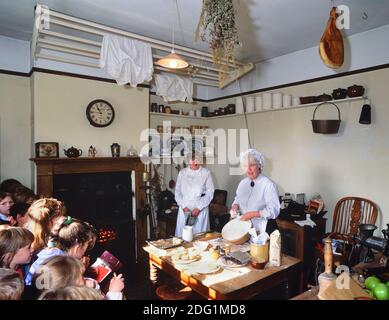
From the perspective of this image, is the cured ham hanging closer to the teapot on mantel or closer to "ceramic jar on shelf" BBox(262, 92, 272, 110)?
"ceramic jar on shelf" BBox(262, 92, 272, 110)

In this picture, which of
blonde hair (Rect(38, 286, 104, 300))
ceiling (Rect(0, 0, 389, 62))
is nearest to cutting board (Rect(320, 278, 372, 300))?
blonde hair (Rect(38, 286, 104, 300))

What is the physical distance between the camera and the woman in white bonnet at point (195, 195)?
11.1 feet

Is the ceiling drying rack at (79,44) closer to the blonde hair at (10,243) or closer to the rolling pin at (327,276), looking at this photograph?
the rolling pin at (327,276)

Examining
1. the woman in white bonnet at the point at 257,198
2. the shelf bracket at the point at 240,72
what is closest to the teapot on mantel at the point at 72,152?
the woman in white bonnet at the point at 257,198

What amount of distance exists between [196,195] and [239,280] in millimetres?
1898

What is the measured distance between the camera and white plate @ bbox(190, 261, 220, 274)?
65.2 inches

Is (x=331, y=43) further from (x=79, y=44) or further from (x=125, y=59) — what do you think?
(x=79, y=44)

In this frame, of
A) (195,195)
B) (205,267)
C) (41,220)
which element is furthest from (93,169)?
(205,267)

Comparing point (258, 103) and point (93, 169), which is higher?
point (258, 103)

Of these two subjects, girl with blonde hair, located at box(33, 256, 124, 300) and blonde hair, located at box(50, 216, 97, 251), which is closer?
girl with blonde hair, located at box(33, 256, 124, 300)

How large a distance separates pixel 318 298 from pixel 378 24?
9.40 feet

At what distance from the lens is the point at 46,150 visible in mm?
3070

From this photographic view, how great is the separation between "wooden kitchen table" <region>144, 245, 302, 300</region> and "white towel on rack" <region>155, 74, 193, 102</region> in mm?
2769

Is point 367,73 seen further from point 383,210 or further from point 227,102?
point 227,102
